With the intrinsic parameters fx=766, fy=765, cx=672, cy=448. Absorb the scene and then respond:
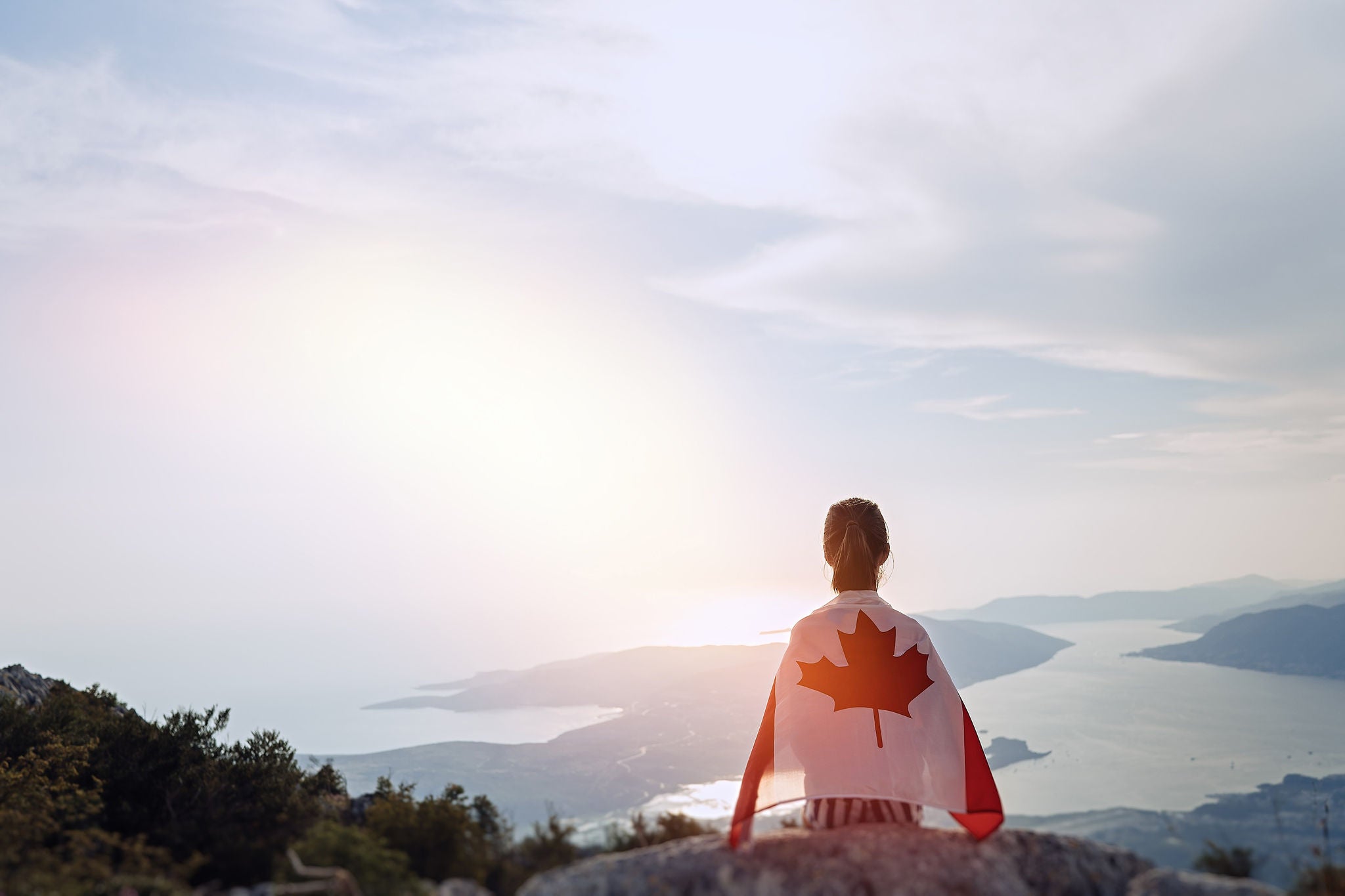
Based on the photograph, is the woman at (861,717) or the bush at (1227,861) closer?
the bush at (1227,861)

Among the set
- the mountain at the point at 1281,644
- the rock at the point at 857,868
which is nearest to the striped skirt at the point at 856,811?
the rock at the point at 857,868

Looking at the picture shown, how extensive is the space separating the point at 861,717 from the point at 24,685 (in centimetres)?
1565

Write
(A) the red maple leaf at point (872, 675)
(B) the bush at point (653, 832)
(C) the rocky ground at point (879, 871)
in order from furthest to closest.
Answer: (A) the red maple leaf at point (872, 675) < (B) the bush at point (653, 832) < (C) the rocky ground at point (879, 871)

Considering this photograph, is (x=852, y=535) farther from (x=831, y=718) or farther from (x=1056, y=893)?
(x=1056, y=893)

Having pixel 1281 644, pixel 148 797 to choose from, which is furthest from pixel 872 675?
pixel 1281 644

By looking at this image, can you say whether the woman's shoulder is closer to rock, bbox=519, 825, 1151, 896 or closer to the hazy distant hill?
rock, bbox=519, 825, 1151, 896

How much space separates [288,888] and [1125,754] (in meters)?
70.9

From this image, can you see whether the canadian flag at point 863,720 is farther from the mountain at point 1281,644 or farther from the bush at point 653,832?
the mountain at point 1281,644

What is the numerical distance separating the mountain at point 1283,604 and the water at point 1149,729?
28959 millimetres

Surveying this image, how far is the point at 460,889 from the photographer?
4.11m

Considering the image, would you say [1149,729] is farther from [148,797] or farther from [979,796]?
[148,797]

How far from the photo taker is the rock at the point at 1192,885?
360 cm

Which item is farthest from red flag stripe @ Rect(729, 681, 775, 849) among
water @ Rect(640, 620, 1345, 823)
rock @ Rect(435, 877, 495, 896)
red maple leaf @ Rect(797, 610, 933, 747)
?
rock @ Rect(435, 877, 495, 896)

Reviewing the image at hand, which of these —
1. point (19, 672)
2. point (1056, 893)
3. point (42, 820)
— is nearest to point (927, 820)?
point (1056, 893)
